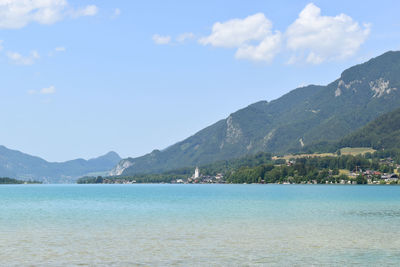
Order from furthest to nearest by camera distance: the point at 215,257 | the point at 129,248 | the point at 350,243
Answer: the point at 350,243
the point at 129,248
the point at 215,257

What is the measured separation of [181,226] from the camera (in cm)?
6169

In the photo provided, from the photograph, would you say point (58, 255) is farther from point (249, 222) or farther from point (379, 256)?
point (249, 222)

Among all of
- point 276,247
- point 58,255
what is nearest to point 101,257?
point 58,255

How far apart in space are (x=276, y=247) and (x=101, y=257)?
15747mm

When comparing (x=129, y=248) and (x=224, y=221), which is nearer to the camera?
(x=129, y=248)

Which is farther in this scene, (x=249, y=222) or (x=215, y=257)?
(x=249, y=222)

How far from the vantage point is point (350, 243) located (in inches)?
1828

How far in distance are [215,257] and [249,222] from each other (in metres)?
27.8

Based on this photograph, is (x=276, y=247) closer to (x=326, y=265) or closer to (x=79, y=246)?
(x=326, y=265)

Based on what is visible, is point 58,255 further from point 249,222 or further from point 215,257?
point 249,222

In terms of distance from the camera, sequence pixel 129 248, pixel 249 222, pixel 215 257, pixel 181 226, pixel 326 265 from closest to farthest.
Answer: pixel 326 265 < pixel 215 257 < pixel 129 248 < pixel 181 226 < pixel 249 222

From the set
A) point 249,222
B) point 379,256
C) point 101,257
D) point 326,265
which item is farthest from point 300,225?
point 101,257

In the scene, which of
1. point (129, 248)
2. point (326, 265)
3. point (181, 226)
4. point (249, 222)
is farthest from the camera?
point (249, 222)

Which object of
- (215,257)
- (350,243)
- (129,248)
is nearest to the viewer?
(215,257)
